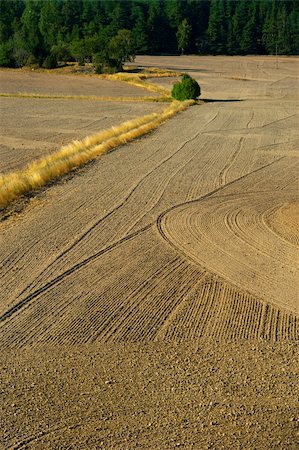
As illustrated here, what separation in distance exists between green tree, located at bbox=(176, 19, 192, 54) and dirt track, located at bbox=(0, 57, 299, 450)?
365ft

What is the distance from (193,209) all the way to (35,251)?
15.9 ft

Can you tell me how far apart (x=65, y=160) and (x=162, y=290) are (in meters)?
11.6

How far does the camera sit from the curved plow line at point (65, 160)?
17.7m

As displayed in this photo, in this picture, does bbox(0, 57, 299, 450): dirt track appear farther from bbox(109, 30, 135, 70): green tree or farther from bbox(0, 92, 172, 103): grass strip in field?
bbox(109, 30, 135, 70): green tree

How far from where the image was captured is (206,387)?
8.23 metres

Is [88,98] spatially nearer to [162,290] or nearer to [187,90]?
[187,90]

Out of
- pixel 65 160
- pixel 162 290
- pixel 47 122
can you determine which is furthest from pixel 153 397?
pixel 47 122

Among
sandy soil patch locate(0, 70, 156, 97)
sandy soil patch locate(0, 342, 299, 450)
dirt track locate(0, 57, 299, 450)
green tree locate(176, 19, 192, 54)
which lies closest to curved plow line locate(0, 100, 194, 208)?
dirt track locate(0, 57, 299, 450)

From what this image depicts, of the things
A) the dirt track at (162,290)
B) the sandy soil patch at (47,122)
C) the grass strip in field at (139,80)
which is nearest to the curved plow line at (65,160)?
the dirt track at (162,290)

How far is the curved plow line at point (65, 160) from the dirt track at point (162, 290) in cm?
79

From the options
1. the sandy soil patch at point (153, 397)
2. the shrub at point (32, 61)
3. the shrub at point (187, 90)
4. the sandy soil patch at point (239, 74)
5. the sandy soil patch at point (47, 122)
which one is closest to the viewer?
the sandy soil patch at point (153, 397)

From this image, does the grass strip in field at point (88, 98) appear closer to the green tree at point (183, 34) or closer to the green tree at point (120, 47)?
the green tree at point (120, 47)

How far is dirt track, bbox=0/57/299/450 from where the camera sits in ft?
24.9

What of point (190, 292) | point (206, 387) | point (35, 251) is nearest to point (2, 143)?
point (35, 251)
